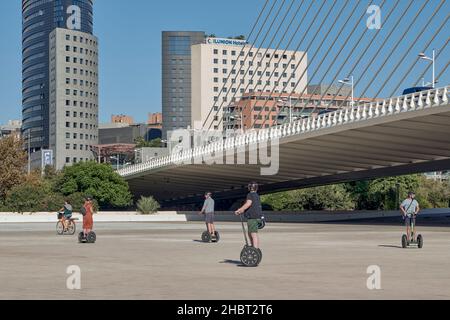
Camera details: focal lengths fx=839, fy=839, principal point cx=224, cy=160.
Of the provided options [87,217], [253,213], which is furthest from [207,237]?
[253,213]

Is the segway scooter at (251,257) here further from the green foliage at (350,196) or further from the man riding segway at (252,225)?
the green foliage at (350,196)

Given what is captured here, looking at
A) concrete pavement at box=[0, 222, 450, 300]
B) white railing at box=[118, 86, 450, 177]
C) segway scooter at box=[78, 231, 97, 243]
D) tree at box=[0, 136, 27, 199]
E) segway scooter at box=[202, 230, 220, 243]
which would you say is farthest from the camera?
tree at box=[0, 136, 27, 199]

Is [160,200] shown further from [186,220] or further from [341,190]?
[186,220]

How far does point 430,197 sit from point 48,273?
11293 centimetres

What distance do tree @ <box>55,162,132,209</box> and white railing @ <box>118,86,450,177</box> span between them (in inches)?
222

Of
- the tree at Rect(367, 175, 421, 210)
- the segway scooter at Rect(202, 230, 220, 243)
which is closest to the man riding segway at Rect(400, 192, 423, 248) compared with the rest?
the segway scooter at Rect(202, 230, 220, 243)

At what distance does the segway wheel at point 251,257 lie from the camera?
17.2m

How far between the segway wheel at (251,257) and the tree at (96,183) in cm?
7057

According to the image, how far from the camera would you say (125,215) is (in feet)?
222

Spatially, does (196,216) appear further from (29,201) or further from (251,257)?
(251,257)

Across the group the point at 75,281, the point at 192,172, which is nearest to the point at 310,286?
the point at 75,281

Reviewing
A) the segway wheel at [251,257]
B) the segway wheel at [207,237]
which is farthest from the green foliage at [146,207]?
the segway wheel at [251,257]

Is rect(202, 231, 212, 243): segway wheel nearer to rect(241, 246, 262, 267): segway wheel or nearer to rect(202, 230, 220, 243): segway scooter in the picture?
rect(202, 230, 220, 243): segway scooter

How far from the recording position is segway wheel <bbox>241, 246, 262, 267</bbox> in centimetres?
1725
